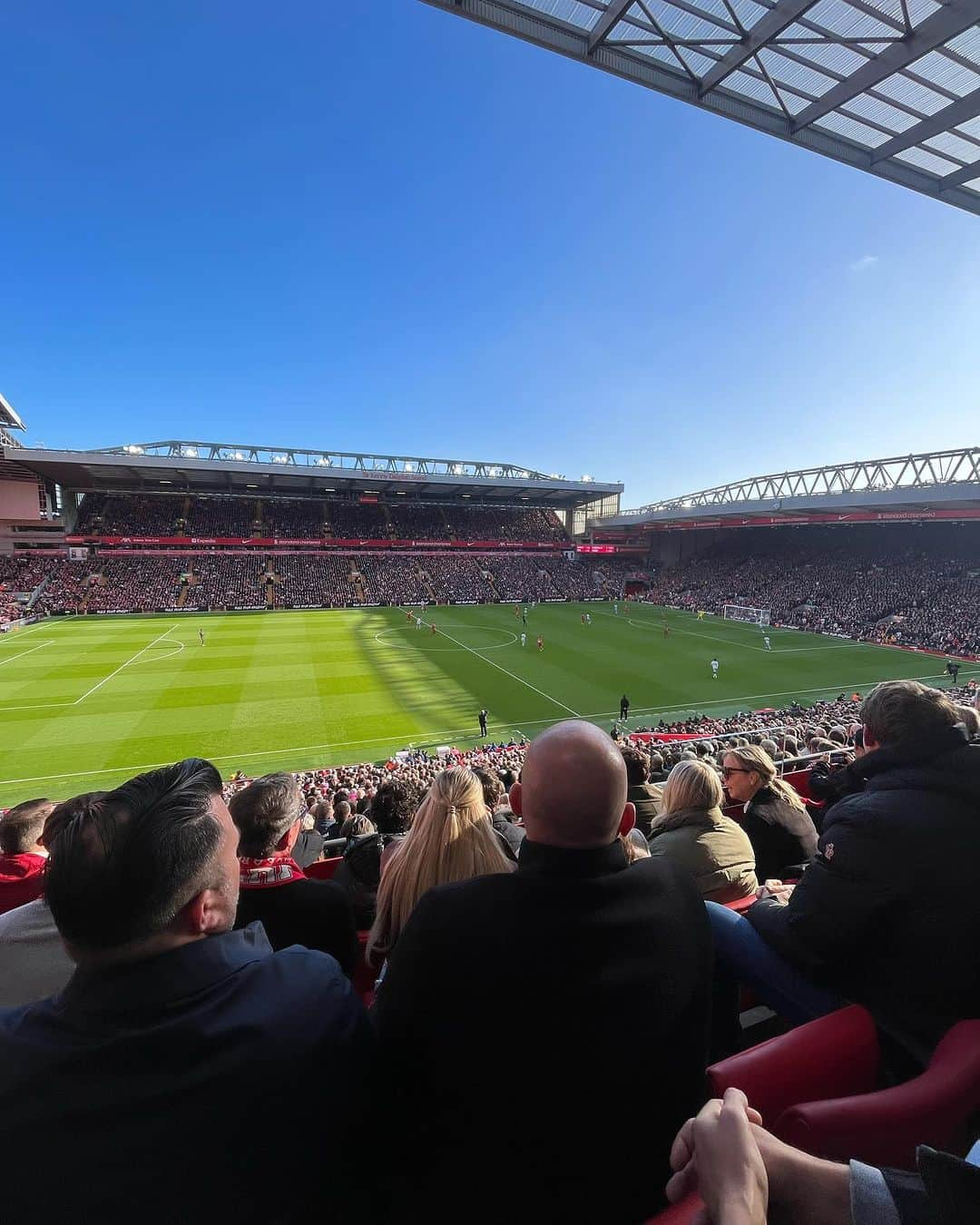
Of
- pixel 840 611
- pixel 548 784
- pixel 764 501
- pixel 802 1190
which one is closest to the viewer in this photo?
pixel 802 1190

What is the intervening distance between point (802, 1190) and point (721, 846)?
2523 mm

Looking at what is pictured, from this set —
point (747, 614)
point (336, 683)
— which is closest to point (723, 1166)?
point (336, 683)

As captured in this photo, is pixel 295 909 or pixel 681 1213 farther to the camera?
pixel 295 909

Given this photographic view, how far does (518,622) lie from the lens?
45.3m

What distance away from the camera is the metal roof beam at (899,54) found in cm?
528

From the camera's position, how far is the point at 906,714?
3.00 meters

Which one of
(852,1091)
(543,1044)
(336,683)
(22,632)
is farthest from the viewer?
(22,632)

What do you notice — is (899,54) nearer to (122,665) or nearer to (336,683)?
(336,683)

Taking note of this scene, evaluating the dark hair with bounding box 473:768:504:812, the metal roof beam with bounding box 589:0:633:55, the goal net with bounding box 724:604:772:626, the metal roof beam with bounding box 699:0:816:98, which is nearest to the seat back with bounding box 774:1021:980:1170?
the dark hair with bounding box 473:768:504:812

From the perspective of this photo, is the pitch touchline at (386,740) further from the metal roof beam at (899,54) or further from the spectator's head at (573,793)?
the spectator's head at (573,793)

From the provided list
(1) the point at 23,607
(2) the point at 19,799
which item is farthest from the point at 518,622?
(1) the point at 23,607

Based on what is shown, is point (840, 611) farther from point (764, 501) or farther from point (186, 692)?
point (186, 692)

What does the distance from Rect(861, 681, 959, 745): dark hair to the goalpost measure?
44.9 m

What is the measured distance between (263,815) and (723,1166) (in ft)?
9.48
